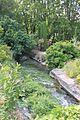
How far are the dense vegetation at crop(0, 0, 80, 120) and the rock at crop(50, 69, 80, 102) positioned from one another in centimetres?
34

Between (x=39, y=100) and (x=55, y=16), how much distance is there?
1875 cm

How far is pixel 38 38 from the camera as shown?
2497 centimetres

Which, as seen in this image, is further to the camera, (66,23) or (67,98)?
(66,23)

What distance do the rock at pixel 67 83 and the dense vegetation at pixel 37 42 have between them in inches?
13.5

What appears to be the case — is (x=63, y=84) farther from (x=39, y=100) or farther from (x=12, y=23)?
(x=12, y=23)

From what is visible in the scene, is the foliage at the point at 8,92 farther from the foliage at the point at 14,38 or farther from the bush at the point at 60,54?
the foliage at the point at 14,38

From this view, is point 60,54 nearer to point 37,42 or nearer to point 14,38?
point 14,38

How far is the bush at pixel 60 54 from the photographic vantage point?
16641 millimetres

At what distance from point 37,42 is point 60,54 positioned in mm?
7359

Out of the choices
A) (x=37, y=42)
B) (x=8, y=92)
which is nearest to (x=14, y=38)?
(x=37, y=42)

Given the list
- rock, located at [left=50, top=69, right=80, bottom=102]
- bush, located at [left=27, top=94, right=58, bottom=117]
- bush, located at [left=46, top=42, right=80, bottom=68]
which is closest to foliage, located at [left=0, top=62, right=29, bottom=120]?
bush, located at [left=27, top=94, right=58, bottom=117]

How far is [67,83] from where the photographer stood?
39.0 feet

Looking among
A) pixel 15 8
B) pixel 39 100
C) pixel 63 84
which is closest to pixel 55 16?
pixel 15 8

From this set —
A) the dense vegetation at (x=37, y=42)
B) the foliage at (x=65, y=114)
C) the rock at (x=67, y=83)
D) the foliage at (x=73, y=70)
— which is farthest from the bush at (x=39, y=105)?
the foliage at (x=73, y=70)
